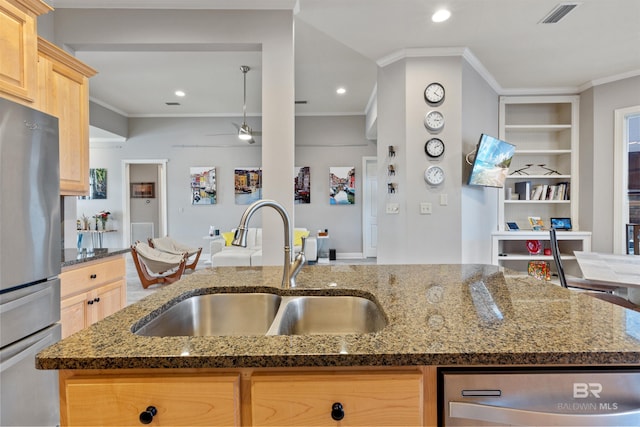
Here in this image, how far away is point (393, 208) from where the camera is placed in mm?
3533

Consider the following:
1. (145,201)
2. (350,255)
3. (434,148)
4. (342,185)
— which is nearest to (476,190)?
(434,148)

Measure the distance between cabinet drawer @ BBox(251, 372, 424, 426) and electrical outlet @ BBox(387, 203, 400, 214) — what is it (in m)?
2.95

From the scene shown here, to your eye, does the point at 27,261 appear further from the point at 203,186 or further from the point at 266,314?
the point at 203,186

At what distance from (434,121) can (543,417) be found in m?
3.20

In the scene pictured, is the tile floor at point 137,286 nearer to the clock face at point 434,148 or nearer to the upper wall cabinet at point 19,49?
the upper wall cabinet at point 19,49

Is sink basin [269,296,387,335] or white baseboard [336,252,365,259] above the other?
sink basin [269,296,387,335]

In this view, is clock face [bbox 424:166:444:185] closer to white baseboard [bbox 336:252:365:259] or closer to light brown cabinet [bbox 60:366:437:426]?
light brown cabinet [bbox 60:366:437:426]

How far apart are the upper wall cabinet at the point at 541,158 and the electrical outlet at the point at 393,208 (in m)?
1.74

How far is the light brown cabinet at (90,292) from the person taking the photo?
1.87 meters

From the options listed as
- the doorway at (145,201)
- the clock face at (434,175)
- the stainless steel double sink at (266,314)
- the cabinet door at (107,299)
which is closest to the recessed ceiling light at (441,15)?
the clock face at (434,175)

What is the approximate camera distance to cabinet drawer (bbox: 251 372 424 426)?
25.6 inches

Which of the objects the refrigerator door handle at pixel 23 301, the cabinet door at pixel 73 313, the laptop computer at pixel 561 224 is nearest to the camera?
the refrigerator door handle at pixel 23 301

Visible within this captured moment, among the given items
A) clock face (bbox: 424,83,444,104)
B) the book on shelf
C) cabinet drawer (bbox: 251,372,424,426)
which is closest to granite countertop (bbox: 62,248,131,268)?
cabinet drawer (bbox: 251,372,424,426)

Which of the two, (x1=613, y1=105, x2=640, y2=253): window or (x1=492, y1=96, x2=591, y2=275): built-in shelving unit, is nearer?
Answer: (x1=613, y1=105, x2=640, y2=253): window
